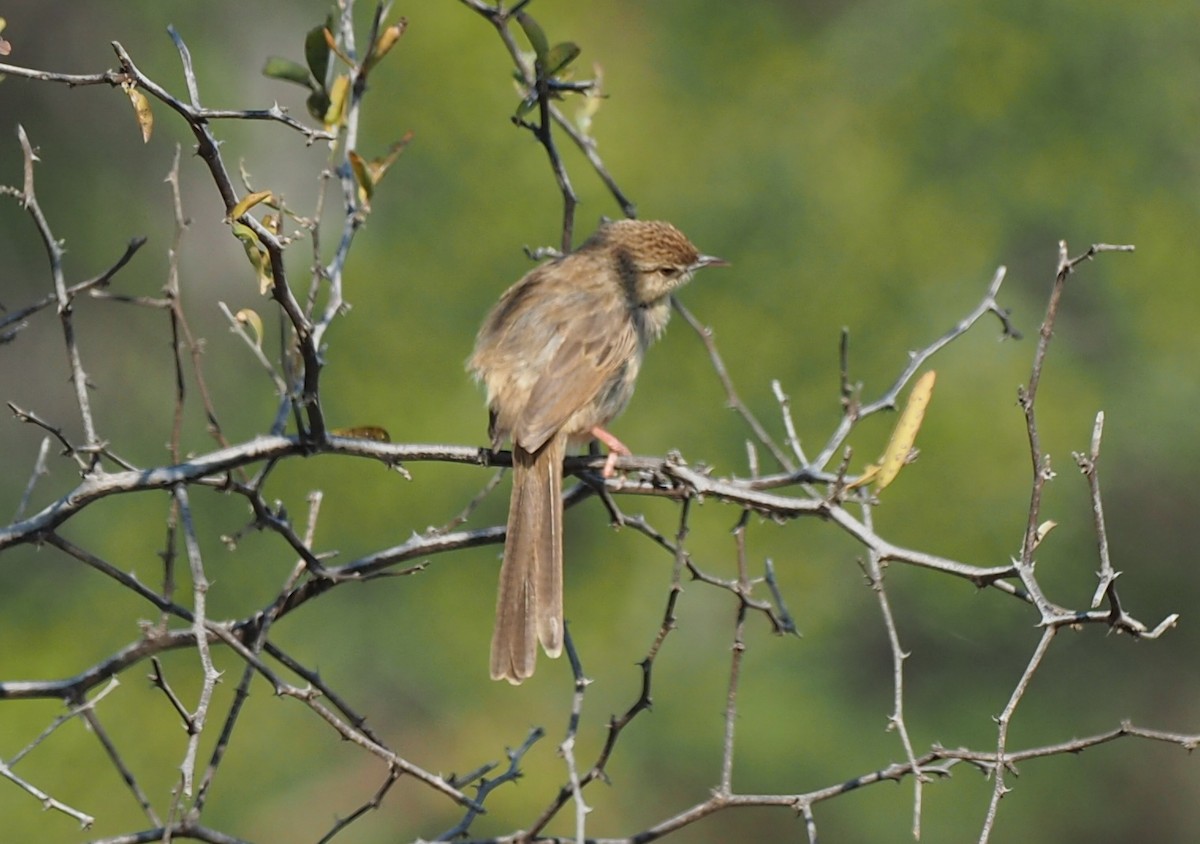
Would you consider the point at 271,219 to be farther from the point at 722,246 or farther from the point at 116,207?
the point at 116,207

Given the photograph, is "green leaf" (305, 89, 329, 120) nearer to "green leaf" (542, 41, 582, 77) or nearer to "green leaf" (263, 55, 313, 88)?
"green leaf" (263, 55, 313, 88)

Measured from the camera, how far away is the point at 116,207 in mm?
10969

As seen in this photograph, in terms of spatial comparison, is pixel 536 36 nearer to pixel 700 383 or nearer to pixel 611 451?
pixel 611 451

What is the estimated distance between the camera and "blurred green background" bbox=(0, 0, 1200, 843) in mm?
8648

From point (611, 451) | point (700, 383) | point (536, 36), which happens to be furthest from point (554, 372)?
point (700, 383)

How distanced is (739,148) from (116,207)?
15.6ft

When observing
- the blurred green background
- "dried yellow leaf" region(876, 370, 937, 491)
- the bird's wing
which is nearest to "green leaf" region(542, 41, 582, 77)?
the bird's wing

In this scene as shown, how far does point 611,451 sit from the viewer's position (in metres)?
4.73

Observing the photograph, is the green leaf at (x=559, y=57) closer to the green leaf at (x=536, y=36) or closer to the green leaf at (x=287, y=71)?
the green leaf at (x=536, y=36)

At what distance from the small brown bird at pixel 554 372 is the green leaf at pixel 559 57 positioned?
3.47 feet

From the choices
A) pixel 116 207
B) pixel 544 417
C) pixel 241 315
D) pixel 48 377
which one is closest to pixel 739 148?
pixel 116 207

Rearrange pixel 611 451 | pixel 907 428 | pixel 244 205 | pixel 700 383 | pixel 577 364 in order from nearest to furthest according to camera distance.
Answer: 1. pixel 244 205
2. pixel 907 428
3. pixel 611 451
4. pixel 577 364
5. pixel 700 383

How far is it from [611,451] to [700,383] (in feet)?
15.6

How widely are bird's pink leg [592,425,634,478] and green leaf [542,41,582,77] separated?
1.05 meters
